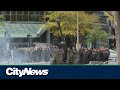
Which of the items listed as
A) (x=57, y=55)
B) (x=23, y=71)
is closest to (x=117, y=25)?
(x=57, y=55)

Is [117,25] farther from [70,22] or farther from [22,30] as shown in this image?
[22,30]

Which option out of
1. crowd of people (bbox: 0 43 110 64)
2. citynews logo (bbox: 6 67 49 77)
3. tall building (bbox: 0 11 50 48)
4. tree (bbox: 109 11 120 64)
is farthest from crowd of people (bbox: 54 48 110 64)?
citynews logo (bbox: 6 67 49 77)

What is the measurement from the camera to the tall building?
699 centimetres

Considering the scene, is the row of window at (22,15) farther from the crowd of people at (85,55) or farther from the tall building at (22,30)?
the crowd of people at (85,55)

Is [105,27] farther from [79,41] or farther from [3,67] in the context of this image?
[3,67]

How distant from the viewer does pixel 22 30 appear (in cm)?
711

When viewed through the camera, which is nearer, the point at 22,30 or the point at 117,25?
the point at 22,30

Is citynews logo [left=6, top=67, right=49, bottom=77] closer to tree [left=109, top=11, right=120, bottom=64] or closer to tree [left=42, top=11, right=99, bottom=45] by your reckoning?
tree [left=42, top=11, right=99, bottom=45]

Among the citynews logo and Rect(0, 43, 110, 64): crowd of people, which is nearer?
the citynews logo

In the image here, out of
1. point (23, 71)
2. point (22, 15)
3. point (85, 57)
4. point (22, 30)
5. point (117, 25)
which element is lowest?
point (23, 71)

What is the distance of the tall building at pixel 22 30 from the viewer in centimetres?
699
